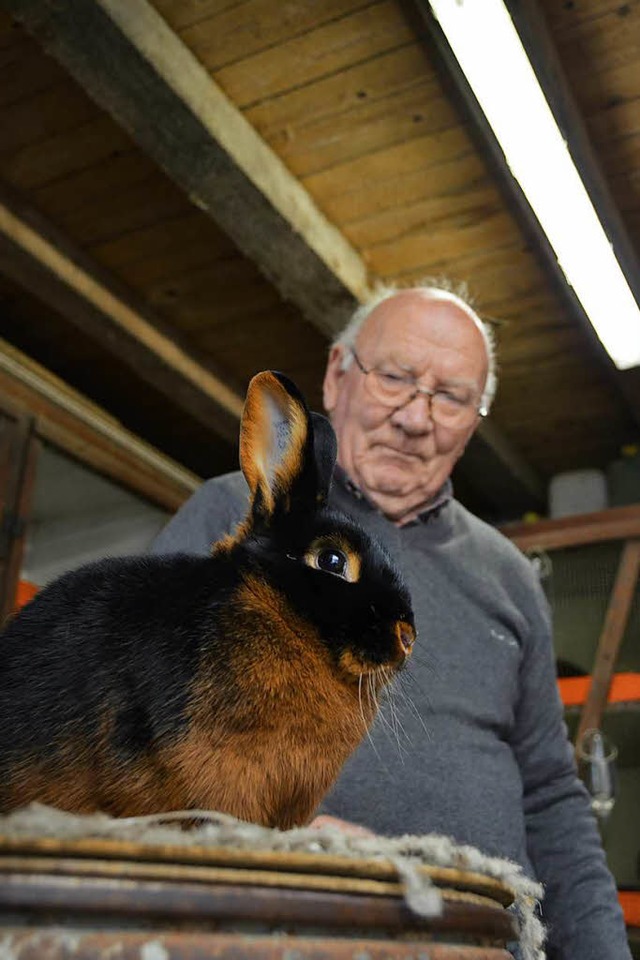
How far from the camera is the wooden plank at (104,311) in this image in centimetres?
254

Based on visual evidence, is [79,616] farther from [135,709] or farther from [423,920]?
[423,920]

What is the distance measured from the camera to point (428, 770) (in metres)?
Result: 1.12

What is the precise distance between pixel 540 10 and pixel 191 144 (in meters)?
0.76

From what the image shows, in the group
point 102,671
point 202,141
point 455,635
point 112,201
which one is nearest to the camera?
point 102,671

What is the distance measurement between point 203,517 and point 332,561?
0.41 metres

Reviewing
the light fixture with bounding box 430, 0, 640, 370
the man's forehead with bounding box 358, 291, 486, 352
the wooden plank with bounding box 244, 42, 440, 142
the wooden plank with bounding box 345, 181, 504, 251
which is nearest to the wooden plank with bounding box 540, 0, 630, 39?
the light fixture with bounding box 430, 0, 640, 370

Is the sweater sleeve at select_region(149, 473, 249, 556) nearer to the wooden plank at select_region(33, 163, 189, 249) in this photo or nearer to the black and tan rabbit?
the black and tan rabbit

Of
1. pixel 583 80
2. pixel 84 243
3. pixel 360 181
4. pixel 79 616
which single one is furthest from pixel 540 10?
pixel 79 616

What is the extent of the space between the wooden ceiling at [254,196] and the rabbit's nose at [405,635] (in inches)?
62.2

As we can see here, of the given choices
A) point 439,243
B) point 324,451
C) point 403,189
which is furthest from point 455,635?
point 439,243

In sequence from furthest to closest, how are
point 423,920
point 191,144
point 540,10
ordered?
point 191,144 < point 540,10 < point 423,920

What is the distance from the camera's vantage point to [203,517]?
3.34 feet

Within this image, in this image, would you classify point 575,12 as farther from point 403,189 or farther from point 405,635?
point 405,635

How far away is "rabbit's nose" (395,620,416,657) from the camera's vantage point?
2.03 feet
